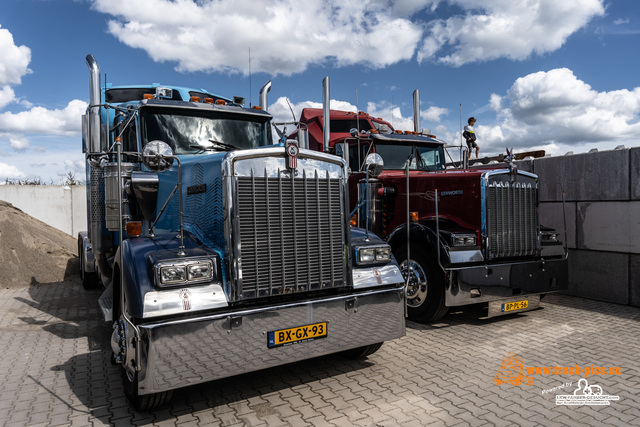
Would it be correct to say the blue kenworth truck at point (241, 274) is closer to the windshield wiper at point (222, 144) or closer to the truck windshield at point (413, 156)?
the windshield wiper at point (222, 144)

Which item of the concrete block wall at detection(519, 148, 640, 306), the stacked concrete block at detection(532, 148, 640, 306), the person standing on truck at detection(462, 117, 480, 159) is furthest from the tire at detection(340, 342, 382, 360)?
the person standing on truck at detection(462, 117, 480, 159)

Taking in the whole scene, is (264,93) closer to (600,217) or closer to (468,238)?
(468,238)

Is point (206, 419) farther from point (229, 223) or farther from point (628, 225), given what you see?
point (628, 225)

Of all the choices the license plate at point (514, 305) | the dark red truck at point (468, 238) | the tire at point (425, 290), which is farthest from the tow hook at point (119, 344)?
the license plate at point (514, 305)

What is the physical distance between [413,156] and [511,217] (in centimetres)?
208

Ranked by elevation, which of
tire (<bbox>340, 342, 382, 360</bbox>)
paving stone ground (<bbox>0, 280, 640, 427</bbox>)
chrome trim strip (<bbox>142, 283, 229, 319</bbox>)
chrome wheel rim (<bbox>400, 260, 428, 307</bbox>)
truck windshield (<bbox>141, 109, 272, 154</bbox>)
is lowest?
paving stone ground (<bbox>0, 280, 640, 427</bbox>)

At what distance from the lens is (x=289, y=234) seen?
396cm

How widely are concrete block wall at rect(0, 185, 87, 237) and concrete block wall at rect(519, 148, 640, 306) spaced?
14.2 metres

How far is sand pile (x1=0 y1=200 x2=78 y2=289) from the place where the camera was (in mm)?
10133

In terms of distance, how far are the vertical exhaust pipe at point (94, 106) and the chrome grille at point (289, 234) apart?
204cm

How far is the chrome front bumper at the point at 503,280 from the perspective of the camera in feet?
19.1

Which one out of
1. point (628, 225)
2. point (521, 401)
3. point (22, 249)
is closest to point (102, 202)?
point (521, 401)

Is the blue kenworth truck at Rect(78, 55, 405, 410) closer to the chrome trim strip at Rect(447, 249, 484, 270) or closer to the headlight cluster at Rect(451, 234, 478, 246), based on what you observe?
the chrome trim strip at Rect(447, 249, 484, 270)

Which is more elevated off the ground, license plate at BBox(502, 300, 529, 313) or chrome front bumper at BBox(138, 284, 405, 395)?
chrome front bumper at BBox(138, 284, 405, 395)
